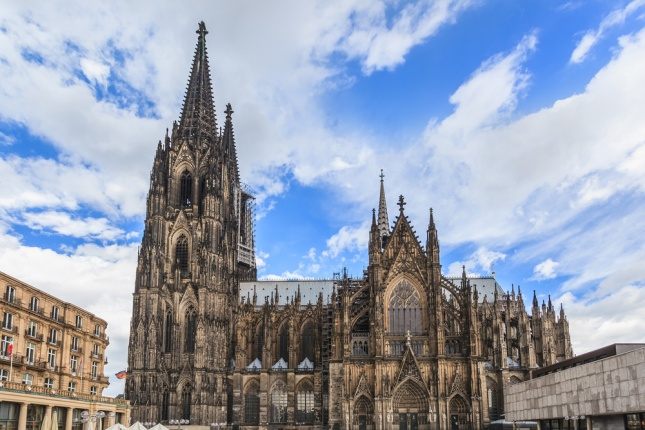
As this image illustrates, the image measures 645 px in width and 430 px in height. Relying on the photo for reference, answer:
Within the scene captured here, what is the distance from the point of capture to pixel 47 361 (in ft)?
202

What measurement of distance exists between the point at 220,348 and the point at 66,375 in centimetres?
2553

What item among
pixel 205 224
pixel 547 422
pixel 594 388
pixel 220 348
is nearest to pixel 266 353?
pixel 220 348

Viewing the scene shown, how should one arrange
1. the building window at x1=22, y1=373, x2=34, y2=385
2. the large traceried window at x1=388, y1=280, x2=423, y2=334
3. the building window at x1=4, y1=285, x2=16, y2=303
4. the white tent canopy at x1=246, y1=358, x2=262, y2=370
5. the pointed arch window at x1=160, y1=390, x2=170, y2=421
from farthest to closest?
the white tent canopy at x1=246, y1=358, x2=262, y2=370, the pointed arch window at x1=160, y1=390, x2=170, y2=421, the large traceried window at x1=388, y1=280, x2=423, y2=334, the building window at x1=22, y1=373, x2=34, y2=385, the building window at x1=4, y1=285, x2=16, y2=303

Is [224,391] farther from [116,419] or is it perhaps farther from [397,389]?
[397,389]

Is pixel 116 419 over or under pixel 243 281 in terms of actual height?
under

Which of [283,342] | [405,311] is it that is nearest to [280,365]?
[283,342]

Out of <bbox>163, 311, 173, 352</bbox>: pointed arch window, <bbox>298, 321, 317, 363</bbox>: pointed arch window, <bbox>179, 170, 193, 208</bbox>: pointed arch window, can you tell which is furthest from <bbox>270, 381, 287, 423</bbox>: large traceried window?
<bbox>179, 170, 193, 208</bbox>: pointed arch window

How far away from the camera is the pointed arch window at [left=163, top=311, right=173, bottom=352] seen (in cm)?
8565

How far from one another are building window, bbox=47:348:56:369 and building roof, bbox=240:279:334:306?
124 ft

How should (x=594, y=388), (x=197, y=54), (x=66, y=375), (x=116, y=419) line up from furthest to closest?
(x=197, y=54), (x=116, y=419), (x=66, y=375), (x=594, y=388)

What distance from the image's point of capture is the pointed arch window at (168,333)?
8565 centimetres

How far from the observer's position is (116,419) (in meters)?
73.1

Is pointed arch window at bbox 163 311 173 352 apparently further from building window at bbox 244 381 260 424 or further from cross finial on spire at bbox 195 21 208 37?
cross finial on spire at bbox 195 21 208 37

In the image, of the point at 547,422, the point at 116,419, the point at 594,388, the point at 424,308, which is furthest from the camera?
the point at 424,308
